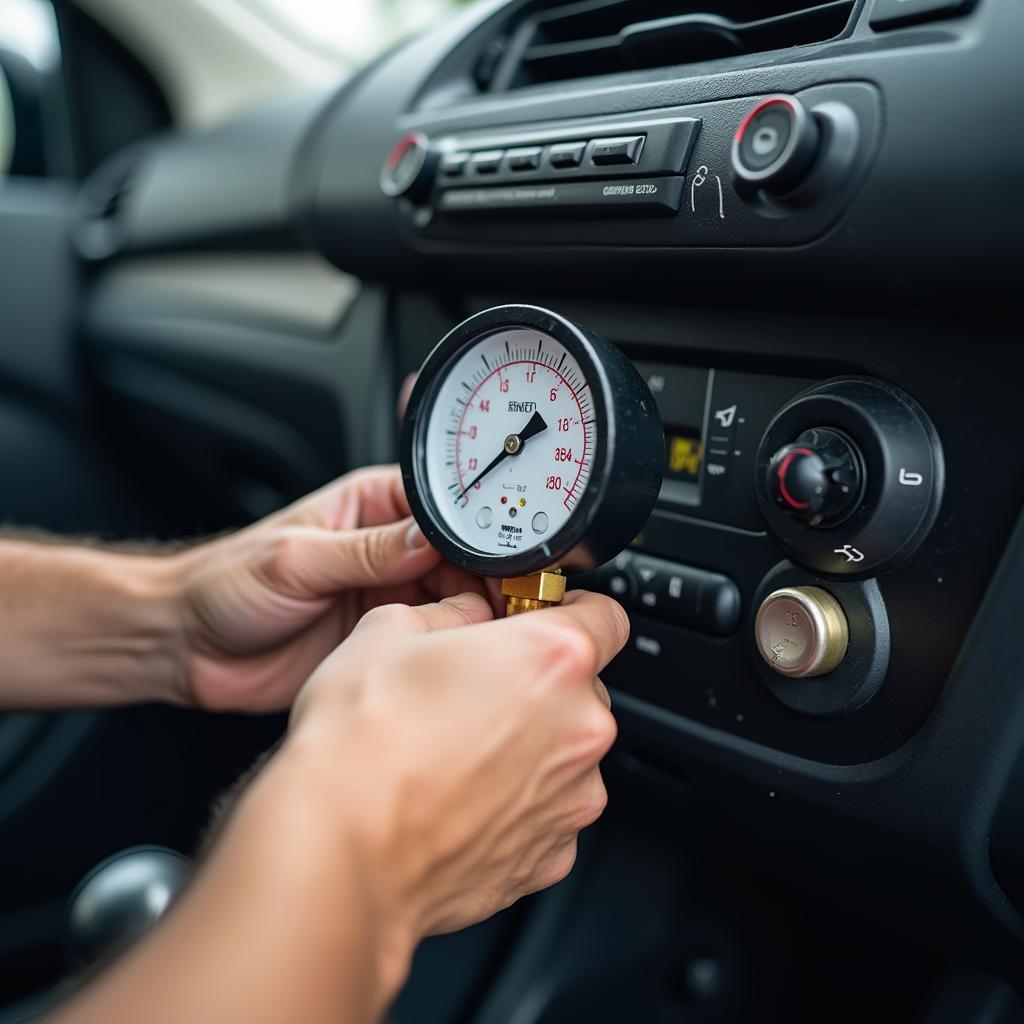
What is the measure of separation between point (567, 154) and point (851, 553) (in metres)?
0.44

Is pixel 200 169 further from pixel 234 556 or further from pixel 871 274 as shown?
pixel 871 274

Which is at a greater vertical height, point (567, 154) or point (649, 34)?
point (649, 34)

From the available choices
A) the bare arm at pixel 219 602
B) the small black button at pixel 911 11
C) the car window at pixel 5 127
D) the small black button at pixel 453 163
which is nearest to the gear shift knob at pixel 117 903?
the bare arm at pixel 219 602

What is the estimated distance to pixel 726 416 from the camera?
98 centimetres

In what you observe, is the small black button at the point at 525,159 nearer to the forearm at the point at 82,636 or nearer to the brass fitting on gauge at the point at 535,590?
the brass fitting on gauge at the point at 535,590

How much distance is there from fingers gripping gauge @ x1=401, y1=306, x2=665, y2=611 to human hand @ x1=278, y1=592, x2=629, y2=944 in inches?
3.1

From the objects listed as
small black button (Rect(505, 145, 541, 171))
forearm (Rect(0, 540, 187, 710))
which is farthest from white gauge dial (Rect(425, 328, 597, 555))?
forearm (Rect(0, 540, 187, 710))

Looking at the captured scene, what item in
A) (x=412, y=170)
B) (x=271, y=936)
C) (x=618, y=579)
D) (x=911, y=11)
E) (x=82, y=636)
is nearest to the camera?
(x=271, y=936)

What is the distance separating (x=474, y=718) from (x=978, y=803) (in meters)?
0.44

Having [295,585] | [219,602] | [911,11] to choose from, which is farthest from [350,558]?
[911,11]

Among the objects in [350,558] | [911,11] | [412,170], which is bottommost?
[350,558]

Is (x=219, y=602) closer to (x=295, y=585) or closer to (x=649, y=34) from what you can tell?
(x=295, y=585)

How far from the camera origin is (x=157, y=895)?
128cm

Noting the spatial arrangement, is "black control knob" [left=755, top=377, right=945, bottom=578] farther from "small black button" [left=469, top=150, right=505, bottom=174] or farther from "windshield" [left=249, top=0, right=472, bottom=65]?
"windshield" [left=249, top=0, right=472, bottom=65]
